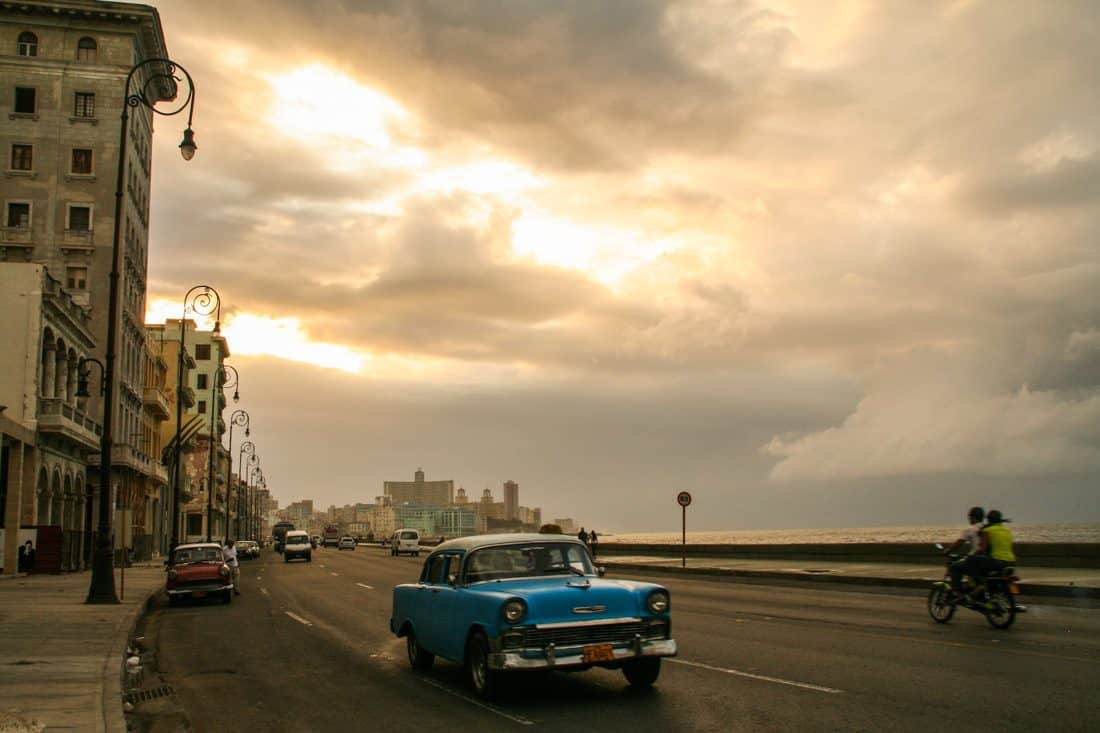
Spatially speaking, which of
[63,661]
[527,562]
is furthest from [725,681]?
[63,661]

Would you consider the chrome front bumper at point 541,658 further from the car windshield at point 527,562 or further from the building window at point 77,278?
the building window at point 77,278

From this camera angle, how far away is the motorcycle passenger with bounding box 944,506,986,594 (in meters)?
16.8

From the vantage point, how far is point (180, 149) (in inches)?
984

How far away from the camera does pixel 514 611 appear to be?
9.55m

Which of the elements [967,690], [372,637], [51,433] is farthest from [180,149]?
[51,433]

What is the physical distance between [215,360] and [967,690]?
13146 centimetres

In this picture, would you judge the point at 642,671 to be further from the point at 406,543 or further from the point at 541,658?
the point at 406,543

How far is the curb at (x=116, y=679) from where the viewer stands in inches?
369

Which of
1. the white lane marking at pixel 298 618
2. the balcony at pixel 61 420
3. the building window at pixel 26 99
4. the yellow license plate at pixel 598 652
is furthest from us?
the building window at pixel 26 99

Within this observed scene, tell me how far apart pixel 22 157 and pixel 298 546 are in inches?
1123

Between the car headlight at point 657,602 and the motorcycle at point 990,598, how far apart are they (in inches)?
336

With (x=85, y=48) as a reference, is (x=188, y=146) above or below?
below

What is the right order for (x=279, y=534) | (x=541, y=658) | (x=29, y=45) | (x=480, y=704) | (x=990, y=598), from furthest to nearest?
(x=279, y=534), (x=29, y=45), (x=990, y=598), (x=480, y=704), (x=541, y=658)

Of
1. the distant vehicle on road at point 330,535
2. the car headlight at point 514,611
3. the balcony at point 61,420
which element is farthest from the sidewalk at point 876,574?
the distant vehicle on road at point 330,535
